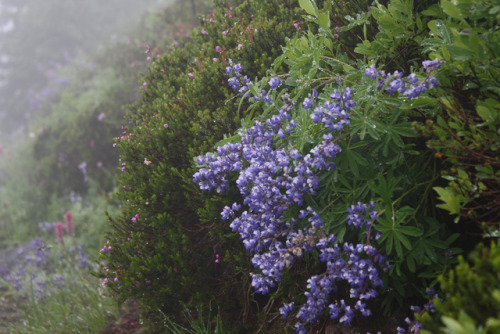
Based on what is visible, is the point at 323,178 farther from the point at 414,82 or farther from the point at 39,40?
the point at 39,40

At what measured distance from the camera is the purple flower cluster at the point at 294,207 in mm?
2105

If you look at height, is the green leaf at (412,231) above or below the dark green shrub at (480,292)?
above

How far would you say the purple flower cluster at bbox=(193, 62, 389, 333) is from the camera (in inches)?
82.9

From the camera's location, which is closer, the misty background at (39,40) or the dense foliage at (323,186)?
the dense foliage at (323,186)

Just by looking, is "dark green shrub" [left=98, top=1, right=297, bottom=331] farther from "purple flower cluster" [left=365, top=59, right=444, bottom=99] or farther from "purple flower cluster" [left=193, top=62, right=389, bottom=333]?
"purple flower cluster" [left=365, top=59, right=444, bottom=99]

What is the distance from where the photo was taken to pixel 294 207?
2.45 metres

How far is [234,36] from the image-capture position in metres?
3.92

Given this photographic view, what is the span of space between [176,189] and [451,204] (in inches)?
81.9

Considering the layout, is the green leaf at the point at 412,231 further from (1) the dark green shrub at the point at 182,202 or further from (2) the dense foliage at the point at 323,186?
(1) the dark green shrub at the point at 182,202

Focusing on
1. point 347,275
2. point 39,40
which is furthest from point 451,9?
point 39,40

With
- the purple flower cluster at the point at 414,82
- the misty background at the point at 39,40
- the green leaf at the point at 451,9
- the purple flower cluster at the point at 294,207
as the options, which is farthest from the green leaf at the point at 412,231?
the misty background at the point at 39,40

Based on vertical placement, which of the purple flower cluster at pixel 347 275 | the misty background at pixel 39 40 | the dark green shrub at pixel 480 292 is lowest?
the dark green shrub at pixel 480 292

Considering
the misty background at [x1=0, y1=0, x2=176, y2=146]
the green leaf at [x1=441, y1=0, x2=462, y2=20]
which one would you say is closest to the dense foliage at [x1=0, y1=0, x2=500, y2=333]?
the green leaf at [x1=441, y1=0, x2=462, y2=20]

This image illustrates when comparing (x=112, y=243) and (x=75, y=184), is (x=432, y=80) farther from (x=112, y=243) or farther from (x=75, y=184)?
(x=75, y=184)
